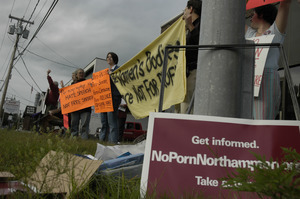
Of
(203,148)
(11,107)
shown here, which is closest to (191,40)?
(203,148)

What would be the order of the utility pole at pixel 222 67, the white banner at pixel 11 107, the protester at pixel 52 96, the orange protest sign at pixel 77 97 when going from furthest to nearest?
the white banner at pixel 11 107 < the protester at pixel 52 96 < the orange protest sign at pixel 77 97 < the utility pole at pixel 222 67

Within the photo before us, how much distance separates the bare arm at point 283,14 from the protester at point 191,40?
86 cm

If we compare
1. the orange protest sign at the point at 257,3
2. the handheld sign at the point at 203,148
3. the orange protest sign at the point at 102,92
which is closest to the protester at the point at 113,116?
the orange protest sign at the point at 102,92

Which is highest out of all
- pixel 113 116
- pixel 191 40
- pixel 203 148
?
pixel 191 40

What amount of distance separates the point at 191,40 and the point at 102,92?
11.0 ft

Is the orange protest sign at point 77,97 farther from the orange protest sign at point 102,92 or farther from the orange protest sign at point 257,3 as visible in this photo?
the orange protest sign at point 257,3

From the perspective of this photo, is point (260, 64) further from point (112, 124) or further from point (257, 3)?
point (112, 124)

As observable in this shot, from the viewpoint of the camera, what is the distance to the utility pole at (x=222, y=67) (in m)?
1.80

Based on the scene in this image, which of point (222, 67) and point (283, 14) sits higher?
point (283, 14)

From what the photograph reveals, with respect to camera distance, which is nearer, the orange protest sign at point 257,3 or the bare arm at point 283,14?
the bare arm at point 283,14

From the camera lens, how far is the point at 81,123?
268 inches

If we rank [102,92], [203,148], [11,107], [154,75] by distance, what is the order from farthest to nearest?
[11,107], [102,92], [154,75], [203,148]

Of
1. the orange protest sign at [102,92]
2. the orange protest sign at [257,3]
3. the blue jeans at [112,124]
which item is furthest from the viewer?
the orange protest sign at [102,92]

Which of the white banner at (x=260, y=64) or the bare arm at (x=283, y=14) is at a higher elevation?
the bare arm at (x=283, y=14)
